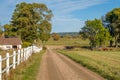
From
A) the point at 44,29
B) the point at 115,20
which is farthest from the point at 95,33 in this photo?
the point at 44,29

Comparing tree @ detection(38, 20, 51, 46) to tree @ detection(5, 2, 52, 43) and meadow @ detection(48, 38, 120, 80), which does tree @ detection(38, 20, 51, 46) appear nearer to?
tree @ detection(5, 2, 52, 43)

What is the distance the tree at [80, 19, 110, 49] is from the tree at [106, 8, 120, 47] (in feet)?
11.3

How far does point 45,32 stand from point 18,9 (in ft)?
34.5

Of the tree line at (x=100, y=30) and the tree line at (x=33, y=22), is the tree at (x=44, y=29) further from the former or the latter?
the tree line at (x=100, y=30)

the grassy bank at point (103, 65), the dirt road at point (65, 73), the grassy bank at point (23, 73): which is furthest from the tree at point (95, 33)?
the grassy bank at point (23, 73)

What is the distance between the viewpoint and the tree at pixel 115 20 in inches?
3985

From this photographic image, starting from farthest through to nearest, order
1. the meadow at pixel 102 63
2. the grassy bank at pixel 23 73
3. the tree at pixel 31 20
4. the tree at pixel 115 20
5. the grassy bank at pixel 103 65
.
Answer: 1. the tree at pixel 115 20
2. the tree at pixel 31 20
3. the meadow at pixel 102 63
4. the grassy bank at pixel 103 65
5. the grassy bank at pixel 23 73

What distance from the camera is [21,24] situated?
262 ft

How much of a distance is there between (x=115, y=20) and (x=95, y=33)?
27.5 ft

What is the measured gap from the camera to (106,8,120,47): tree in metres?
101

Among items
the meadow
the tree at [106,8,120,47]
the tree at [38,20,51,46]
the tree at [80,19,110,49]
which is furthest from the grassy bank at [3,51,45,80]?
the tree at [106,8,120,47]

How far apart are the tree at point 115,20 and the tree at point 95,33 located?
11.3 ft

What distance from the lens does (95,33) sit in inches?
4023

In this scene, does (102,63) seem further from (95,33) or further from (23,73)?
(95,33)
